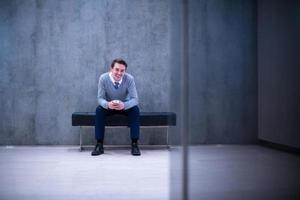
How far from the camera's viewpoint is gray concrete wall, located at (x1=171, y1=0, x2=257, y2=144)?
171 centimetres

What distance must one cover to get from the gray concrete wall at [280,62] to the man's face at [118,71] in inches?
82.2

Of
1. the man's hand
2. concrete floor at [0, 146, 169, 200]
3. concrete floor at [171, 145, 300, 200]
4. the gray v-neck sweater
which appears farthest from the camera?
the gray v-neck sweater

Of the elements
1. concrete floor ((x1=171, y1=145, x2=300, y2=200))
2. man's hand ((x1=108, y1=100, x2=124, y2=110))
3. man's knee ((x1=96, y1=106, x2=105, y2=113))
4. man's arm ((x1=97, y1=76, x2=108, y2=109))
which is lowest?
concrete floor ((x1=171, y1=145, x2=300, y2=200))

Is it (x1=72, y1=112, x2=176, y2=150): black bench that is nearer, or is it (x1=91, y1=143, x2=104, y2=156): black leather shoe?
(x1=91, y1=143, x2=104, y2=156): black leather shoe

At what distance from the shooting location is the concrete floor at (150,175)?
195 cm

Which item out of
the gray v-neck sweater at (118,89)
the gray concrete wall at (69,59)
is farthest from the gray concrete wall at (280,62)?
the gray concrete wall at (69,59)

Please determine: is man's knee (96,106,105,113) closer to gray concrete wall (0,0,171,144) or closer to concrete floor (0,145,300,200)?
concrete floor (0,145,300,200)

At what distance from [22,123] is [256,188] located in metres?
4.29

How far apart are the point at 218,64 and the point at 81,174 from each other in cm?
193

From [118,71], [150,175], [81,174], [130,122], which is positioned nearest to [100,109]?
[130,122]

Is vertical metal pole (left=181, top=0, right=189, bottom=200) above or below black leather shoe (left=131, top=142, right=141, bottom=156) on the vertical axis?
above

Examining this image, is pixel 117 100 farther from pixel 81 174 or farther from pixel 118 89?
pixel 81 174

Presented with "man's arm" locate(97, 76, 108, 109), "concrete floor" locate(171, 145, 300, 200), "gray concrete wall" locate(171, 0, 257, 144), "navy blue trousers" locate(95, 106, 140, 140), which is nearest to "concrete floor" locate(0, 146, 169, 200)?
"navy blue trousers" locate(95, 106, 140, 140)

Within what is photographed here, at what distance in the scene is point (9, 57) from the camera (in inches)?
222
